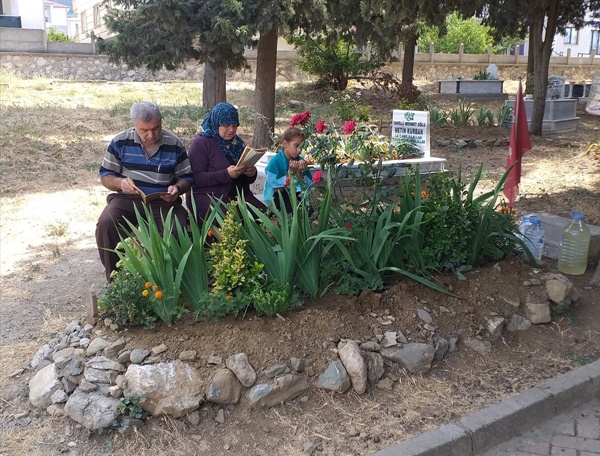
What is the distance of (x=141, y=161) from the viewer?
14.4ft

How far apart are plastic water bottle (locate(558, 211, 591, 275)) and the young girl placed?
2057 mm

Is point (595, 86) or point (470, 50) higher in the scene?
point (470, 50)

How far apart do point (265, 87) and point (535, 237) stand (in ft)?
22.9

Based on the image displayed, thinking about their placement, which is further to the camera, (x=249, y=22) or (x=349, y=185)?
(x=249, y=22)

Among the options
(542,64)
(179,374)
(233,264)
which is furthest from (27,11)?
(179,374)

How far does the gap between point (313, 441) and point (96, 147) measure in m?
9.39

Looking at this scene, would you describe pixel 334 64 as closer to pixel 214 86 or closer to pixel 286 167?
pixel 214 86

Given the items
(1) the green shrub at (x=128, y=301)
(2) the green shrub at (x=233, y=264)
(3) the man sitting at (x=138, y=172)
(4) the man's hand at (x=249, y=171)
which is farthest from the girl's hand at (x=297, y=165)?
(1) the green shrub at (x=128, y=301)

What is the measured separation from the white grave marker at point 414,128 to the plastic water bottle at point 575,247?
264 cm

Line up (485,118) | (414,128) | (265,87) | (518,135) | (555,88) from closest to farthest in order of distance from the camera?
(518,135) → (414,128) → (265,87) → (485,118) → (555,88)

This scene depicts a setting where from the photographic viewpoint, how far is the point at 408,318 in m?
3.71

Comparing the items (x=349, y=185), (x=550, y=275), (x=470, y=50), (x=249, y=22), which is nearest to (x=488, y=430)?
(x=550, y=275)

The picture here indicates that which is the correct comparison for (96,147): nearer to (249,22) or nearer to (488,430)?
(249,22)

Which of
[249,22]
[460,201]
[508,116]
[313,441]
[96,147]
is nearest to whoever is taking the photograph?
[313,441]
